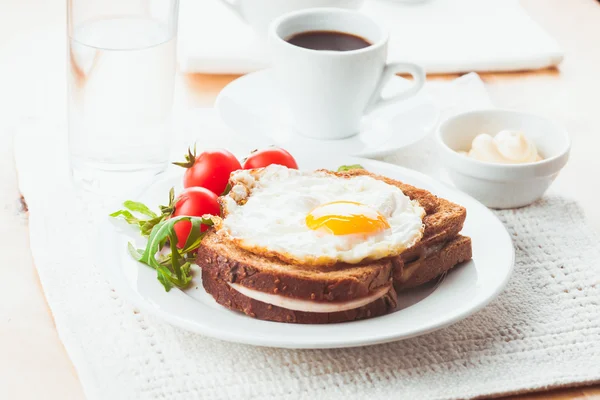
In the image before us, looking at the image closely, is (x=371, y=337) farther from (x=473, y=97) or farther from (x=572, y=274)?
(x=473, y=97)

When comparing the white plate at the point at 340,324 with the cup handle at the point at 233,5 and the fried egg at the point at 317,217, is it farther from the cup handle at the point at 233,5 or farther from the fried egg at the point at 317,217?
the cup handle at the point at 233,5

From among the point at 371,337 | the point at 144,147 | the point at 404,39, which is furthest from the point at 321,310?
the point at 404,39

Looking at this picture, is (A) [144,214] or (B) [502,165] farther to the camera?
(B) [502,165]

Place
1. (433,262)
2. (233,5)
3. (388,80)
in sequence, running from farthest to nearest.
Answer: (233,5) < (388,80) < (433,262)

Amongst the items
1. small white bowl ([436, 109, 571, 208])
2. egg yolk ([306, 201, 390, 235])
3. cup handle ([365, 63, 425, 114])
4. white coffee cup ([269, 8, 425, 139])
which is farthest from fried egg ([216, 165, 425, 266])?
cup handle ([365, 63, 425, 114])

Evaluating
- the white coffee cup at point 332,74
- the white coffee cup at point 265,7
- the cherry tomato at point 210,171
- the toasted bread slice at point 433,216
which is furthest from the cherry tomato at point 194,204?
the white coffee cup at point 265,7

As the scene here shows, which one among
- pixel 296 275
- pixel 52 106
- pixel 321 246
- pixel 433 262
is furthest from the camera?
pixel 52 106

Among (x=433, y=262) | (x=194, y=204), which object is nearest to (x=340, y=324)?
(x=433, y=262)

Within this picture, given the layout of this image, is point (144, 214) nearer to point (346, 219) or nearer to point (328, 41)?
point (346, 219)
